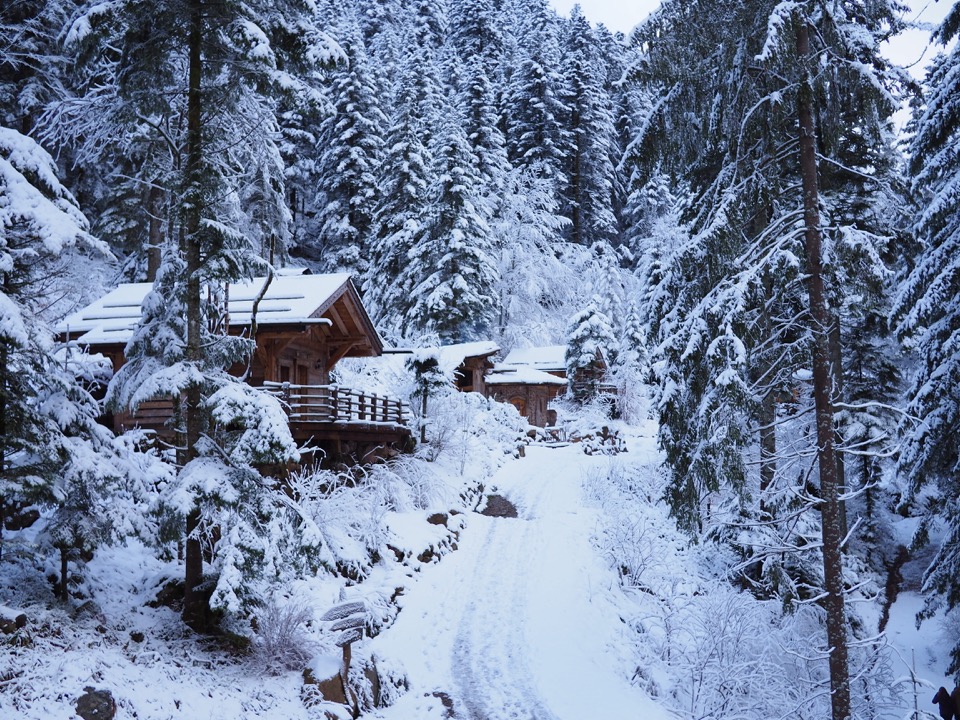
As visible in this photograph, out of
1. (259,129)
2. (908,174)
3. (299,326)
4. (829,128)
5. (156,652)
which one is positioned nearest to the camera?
(156,652)

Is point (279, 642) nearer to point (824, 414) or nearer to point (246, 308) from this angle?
point (824, 414)

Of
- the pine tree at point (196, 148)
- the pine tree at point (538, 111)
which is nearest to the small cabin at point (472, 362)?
the pine tree at point (538, 111)

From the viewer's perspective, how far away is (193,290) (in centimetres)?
948

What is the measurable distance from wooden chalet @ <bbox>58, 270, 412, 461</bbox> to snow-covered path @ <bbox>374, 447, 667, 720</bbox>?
437 centimetres

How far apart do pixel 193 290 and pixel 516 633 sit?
876 cm

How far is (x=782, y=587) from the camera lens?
454 inches

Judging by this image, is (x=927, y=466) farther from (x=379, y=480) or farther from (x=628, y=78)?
(x=379, y=480)

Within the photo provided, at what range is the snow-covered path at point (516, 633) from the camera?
420 inches

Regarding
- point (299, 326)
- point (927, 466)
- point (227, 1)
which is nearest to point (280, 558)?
point (227, 1)

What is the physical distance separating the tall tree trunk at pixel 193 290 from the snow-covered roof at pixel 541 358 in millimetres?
32994

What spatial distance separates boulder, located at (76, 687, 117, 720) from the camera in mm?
6973

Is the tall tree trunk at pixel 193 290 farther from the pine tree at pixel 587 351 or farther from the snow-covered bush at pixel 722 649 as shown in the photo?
the pine tree at pixel 587 351

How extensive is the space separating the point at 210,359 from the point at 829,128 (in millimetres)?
9228

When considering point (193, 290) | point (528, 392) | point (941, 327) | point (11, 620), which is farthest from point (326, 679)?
point (528, 392)
